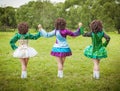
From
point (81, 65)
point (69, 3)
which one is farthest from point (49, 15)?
point (81, 65)

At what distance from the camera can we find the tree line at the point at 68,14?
25.5 meters

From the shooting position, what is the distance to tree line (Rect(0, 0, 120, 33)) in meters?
25.5

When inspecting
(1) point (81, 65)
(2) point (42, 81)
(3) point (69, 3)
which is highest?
(2) point (42, 81)

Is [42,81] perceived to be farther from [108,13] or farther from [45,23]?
[108,13]

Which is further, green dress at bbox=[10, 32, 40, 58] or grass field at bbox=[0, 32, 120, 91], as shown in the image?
green dress at bbox=[10, 32, 40, 58]

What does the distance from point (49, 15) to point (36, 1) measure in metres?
3.08

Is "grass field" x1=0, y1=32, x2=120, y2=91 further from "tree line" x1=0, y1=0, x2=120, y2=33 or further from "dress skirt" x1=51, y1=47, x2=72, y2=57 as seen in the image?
"tree line" x1=0, y1=0, x2=120, y2=33

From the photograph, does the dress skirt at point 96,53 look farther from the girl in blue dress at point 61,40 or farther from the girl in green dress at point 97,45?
the girl in blue dress at point 61,40

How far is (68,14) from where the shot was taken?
3697cm

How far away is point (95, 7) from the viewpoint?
3416 centimetres

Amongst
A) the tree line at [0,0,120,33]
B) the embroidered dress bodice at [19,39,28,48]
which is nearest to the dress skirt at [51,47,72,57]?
the embroidered dress bodice at [19,39,28,48]

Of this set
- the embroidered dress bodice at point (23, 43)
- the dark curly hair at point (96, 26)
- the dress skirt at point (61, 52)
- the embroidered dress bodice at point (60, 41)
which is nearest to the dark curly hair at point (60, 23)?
the embroidered dress bodice at point (60, 41)

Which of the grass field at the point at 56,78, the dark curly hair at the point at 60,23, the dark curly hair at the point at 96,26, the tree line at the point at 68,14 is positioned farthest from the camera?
the tree line at the point at 68,14

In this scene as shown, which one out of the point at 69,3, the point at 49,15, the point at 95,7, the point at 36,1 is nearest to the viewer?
the point at 49,15
